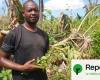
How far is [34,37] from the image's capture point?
3484mm

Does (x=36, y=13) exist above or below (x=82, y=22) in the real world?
above

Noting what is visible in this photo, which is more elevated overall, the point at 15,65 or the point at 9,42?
the point at 9,42

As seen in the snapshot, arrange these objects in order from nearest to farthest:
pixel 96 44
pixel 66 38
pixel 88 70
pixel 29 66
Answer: pixel 29 66 < pixel 88 70 < pixel 96 44 < pixel 66 38

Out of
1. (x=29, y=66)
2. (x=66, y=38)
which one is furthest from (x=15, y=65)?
(x=66, y=38)

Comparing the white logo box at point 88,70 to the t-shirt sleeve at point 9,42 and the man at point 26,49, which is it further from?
the t-shirt sleeve at point 9,42

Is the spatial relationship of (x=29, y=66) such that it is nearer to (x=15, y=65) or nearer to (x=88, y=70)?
(x=15, y=65)

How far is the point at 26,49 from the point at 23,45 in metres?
0.04

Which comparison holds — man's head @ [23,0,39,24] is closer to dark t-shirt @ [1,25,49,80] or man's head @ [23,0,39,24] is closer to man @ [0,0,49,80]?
man @ [0,0,49,80]

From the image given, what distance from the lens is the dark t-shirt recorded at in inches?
134

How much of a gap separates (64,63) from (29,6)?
1.26 meters

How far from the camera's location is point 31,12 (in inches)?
138

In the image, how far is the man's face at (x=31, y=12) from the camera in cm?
348

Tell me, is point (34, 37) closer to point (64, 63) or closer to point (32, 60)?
point (32, 60)

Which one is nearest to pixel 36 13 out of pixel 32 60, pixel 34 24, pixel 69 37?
pixel 34 24
